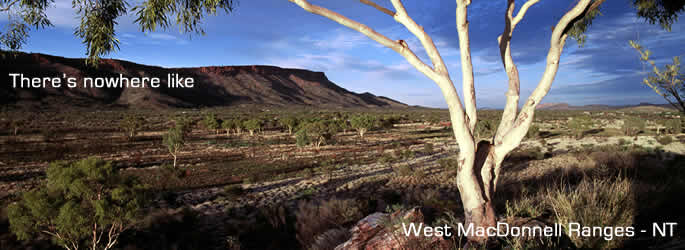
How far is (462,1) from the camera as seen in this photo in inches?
134

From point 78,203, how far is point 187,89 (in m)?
129

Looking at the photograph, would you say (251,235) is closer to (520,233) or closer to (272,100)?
(520,233)

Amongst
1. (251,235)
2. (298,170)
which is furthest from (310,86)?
(251,235)

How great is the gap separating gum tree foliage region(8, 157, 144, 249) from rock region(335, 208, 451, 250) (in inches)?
257

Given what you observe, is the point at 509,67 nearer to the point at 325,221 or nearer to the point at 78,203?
the point at 325,221

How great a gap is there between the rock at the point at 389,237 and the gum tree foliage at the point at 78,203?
6527 mm

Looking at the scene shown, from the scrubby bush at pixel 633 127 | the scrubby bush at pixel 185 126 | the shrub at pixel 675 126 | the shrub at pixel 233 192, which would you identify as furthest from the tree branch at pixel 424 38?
the shrub at pixel 675 126

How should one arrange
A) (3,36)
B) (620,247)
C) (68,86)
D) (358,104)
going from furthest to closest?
(358,104) < (68,86) < (3,36) < (620,247)

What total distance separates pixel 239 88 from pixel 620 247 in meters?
145

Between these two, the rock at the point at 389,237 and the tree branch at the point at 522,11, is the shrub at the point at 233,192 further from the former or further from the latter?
the tree branch at the point at 522,11

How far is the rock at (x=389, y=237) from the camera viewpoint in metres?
3.49

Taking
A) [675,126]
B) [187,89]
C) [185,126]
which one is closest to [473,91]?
[675,126]

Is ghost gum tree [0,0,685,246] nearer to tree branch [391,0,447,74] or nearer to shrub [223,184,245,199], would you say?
tree branch [391,0,447,74]

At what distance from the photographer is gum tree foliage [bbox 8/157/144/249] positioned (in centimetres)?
693
